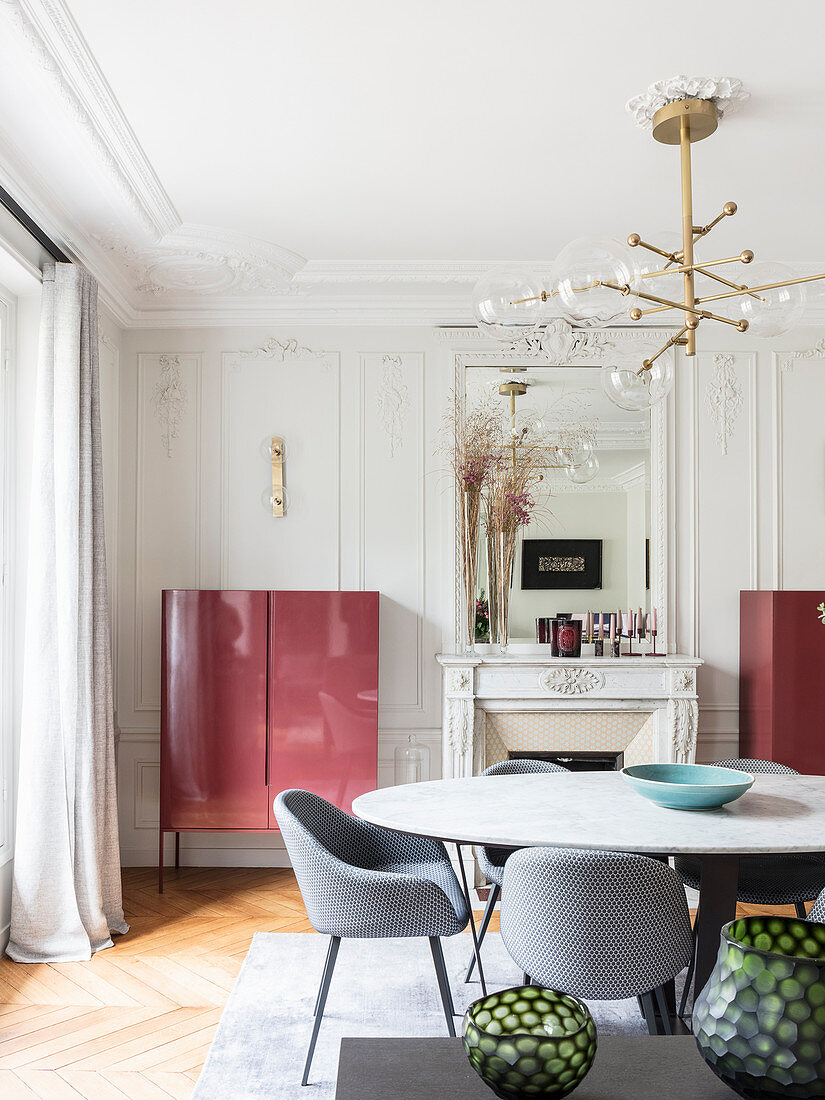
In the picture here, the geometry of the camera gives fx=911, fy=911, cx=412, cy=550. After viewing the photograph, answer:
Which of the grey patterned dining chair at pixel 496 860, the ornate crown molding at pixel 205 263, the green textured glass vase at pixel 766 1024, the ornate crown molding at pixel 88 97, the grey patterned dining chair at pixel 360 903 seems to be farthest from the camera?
the ornate crown molding at pixel 205 263

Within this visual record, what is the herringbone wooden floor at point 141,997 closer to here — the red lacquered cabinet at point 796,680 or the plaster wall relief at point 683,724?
the plaster wall relief at point 683,724

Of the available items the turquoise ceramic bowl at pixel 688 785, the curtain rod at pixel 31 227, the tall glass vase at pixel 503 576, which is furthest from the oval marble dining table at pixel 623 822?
the curtain rod at pixel 31 227

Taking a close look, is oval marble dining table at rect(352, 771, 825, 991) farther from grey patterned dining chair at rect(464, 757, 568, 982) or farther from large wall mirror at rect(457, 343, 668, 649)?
large wall mirror at rect(457, 343, 668, 649)

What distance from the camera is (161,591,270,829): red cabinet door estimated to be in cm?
413

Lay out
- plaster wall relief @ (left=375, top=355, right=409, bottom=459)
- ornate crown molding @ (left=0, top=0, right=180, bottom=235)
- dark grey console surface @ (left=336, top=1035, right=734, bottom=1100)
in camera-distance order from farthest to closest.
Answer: plaster wall relief @ (left=375, top=355, right=409, bottom=459)
ornate crown molding @ (left=0, top=0, right=180, bottom=235)
dark grey console surface @ (left=336, top=1035, right=734, bottom=1100)

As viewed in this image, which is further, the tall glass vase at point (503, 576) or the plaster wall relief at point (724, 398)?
the plaster wall relief at point (724, 398)

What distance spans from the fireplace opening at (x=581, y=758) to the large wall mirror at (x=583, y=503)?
1.82ft

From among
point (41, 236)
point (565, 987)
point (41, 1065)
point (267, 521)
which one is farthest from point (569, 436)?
point (41, 1065)

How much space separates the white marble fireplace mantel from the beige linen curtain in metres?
1.53

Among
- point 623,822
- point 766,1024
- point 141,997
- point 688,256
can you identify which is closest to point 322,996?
point 141,997

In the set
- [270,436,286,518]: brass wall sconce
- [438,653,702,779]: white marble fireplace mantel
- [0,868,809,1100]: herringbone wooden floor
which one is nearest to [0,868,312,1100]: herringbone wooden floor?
[0,868,809,1100]: herringbone wooden floor

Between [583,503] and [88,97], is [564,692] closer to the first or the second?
[583,503]

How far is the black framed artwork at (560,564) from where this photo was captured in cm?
452

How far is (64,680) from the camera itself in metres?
3.44
